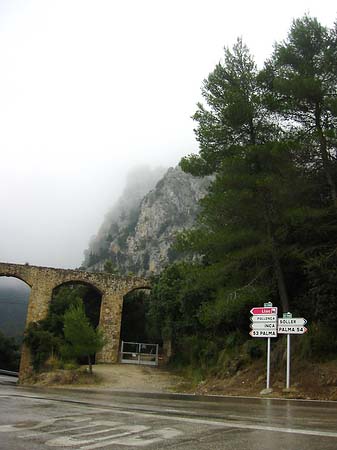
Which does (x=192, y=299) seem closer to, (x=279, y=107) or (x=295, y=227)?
(x=295, y=227)

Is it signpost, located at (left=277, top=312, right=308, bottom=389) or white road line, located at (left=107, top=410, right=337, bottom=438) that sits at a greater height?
signpost, located at (left=277, top=312, right=308, bottom=389)

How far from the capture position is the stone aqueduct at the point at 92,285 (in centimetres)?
2881

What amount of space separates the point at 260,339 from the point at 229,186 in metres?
5.40

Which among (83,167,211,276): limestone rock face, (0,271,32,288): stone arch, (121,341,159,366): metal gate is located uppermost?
(83,167,211,276): limestone rock face

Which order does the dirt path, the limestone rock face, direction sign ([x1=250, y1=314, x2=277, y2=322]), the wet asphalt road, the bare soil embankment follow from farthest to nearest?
the limestone rock face, the dirt path, direction sign ([x1=250, y1=314, x2=277, y2=322]), the bare soil embankment, the wet asphalt road

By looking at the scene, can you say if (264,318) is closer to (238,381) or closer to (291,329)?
(291,329)

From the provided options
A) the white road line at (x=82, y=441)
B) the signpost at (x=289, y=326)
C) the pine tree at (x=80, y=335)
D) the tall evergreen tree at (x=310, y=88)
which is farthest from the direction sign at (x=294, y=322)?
the pine tree at (x=80, y=335)

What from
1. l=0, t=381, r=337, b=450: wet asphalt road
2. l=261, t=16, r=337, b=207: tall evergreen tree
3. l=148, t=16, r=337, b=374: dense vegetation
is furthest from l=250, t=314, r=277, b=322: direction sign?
l=0, t=381, r=337, b=450: wet asphalt road

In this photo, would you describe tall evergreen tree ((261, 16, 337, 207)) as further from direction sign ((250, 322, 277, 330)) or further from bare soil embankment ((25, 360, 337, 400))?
bare soil embankment ((25, 360, 337, 400))

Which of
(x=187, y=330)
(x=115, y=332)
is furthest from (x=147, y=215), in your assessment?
(x=187, y=330)

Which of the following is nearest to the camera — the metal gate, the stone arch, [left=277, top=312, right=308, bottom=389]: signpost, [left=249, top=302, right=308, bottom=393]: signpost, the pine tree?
[left=277, top=312, right=308, bottom=389]: signpost

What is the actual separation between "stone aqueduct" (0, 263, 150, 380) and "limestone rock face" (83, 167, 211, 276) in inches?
1555

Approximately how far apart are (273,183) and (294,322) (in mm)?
4258

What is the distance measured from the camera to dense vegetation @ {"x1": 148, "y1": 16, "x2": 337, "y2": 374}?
13461 millimetres
